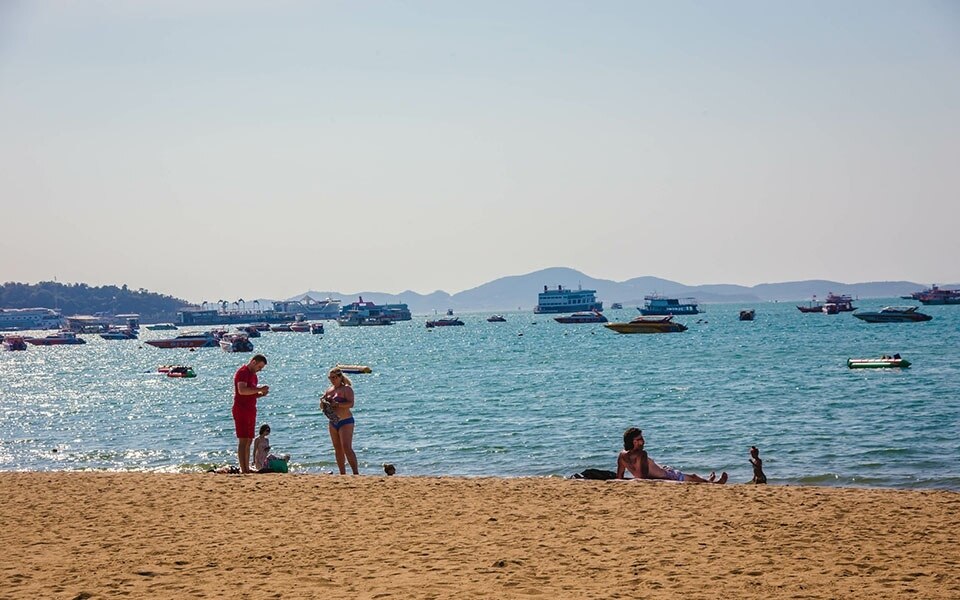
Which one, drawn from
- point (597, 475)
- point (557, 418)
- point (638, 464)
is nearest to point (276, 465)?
point (597, 475)

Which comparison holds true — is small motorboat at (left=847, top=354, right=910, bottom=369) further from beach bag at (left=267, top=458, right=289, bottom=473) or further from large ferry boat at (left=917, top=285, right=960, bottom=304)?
large ferry boat at (left=917, top=285, right=960, bottom=304)

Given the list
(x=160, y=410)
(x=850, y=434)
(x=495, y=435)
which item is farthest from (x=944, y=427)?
(x=160, y=410)

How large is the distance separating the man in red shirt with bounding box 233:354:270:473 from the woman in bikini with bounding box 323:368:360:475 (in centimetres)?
98

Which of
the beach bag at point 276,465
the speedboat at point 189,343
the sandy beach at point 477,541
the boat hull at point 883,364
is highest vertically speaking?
the sandy beach at point 477,541

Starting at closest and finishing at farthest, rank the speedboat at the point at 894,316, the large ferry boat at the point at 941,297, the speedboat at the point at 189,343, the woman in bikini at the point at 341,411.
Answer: the woman in bikini at the point at 341,411 → the speedboat at the point at 894,316 → the speedboat at the point at 189,343 → the large ferry boat at the point at 941,297

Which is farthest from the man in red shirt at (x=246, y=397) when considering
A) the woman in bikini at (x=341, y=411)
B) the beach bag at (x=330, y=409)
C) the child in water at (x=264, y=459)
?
the woman in bikini at (x=341, y=411)

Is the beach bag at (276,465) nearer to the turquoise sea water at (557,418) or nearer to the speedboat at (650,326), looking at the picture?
the turquoise sea water at (557,418)

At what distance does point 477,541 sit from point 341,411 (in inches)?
207

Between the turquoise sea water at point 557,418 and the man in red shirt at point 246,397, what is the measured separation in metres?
5.74

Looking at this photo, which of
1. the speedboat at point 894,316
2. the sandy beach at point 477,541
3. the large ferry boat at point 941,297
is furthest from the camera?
the large ferry boat at point 941,297

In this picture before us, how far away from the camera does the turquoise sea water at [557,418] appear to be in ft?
70.3

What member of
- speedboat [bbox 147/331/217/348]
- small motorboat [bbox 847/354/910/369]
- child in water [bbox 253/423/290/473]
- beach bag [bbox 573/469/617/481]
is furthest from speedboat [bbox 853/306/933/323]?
child in water [bbox 253/423/290/473]

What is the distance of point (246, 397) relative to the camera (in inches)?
577

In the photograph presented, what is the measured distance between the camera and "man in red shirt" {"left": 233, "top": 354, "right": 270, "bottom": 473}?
14.4 meters
